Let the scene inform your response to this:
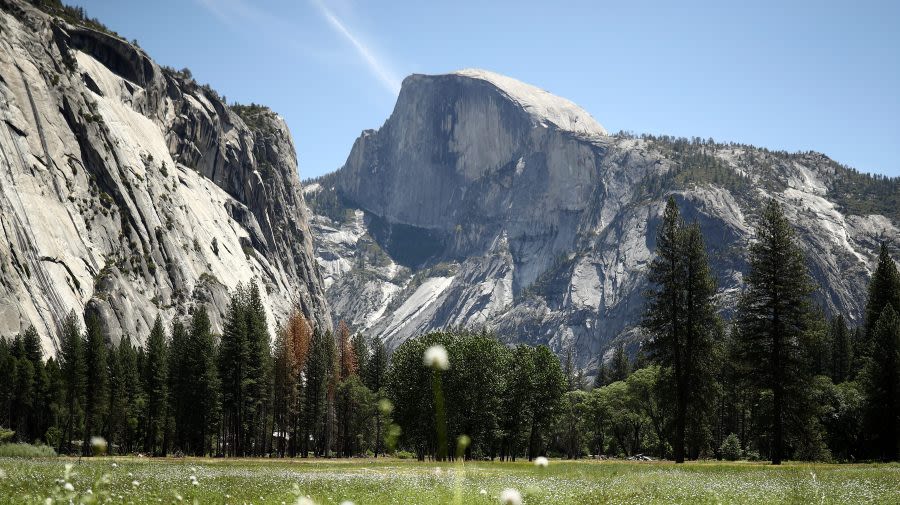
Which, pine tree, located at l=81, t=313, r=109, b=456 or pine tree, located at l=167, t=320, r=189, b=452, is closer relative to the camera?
pine tree, located at l=81, t=313, r=109, b=456

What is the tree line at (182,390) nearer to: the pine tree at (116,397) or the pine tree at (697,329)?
the pine tree at (116,397)

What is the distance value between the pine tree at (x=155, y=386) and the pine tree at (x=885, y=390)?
70.0 meters

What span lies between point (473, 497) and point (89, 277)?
114 meters

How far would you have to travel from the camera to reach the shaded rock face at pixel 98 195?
4104 inches

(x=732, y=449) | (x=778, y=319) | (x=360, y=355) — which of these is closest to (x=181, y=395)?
(x=360, y=355)

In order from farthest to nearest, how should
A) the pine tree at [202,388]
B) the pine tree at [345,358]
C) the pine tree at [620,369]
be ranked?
the pine tree at [620,369], the pine tree at [345,358], the pine tree at [202,388]

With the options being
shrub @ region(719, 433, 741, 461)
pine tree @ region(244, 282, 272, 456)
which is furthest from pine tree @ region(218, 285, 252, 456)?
shrub @ region(719, 433, 741, 461)

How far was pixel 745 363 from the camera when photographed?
4725cm

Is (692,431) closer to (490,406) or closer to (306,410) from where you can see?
(490,406)

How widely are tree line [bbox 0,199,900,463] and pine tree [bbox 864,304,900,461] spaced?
0.11m

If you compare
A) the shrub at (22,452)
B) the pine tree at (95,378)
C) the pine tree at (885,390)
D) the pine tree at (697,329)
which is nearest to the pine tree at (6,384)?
the pine tree at (95,378)

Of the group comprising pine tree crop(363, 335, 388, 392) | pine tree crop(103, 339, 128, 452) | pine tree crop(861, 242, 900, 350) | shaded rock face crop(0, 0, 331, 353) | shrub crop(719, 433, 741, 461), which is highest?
shaded rock face crop(0, 0, 331, 353)

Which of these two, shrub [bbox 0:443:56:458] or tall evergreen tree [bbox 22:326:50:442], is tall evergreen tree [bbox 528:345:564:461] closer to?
Answer: shrub [bbox 0:443:56:458]

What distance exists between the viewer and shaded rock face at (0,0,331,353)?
104 meters
